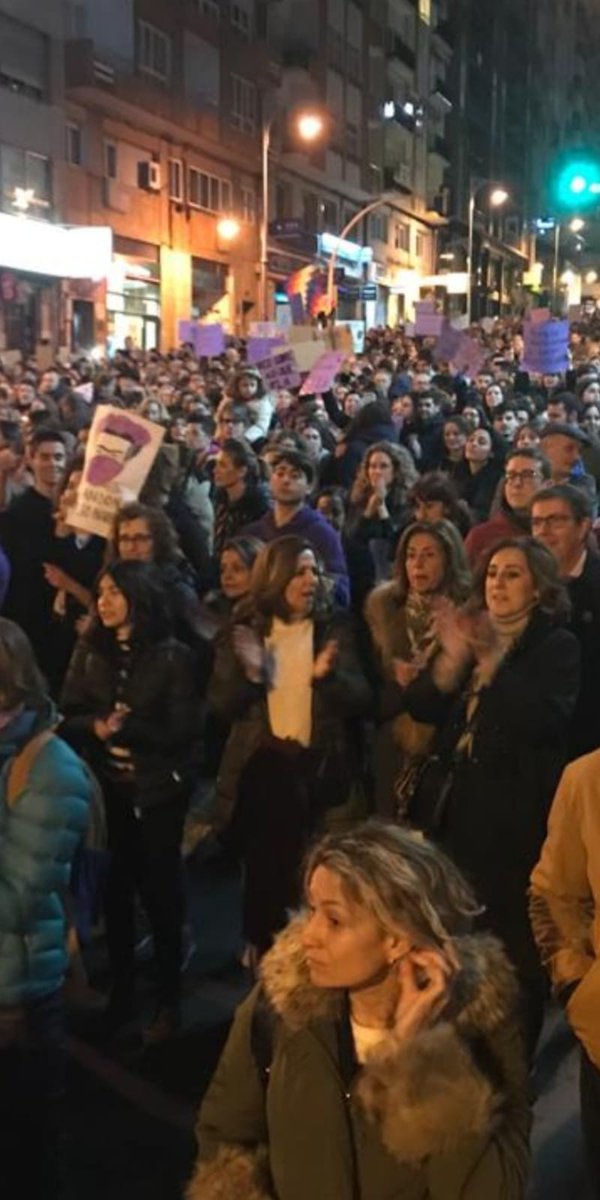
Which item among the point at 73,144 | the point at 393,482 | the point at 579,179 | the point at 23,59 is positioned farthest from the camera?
the point at 73,144

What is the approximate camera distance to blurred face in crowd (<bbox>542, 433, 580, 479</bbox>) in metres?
7.45

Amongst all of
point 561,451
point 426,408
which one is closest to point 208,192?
point 426,408

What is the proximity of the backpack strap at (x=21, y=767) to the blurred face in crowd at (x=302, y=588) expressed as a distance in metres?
1.44

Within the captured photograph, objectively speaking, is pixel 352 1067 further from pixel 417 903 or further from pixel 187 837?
pixel 187 837

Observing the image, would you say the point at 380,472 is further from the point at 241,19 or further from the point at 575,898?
the point at 241,19

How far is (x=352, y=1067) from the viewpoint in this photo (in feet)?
7.03

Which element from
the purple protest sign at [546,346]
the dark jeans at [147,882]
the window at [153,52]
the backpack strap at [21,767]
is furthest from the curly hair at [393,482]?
the window at [153,52]

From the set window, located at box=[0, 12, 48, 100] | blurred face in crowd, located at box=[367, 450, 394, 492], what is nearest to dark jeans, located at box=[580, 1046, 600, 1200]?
blurred face in crowd, located at box=[367, 450, 394, 492]

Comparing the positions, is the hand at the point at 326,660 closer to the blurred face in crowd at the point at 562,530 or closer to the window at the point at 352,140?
the blurred face in crowd at the point at 562,530

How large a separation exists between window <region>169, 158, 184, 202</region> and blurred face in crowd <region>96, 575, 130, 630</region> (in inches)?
1402

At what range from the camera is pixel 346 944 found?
7.08 ft

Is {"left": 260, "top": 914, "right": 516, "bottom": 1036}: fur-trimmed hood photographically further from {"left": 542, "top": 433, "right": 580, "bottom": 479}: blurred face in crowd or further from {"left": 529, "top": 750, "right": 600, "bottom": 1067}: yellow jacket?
{"left": 542, "top": 433, "right": 580, "bottom": 479}: blurred face in crowd

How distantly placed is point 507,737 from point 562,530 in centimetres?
134

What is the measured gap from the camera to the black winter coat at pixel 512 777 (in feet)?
12.7
